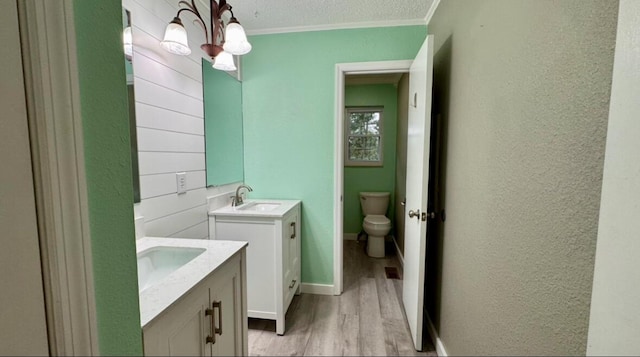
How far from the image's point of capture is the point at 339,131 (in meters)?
2.33

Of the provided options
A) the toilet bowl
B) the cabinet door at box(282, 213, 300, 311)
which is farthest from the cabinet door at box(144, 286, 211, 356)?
the toilet bowl

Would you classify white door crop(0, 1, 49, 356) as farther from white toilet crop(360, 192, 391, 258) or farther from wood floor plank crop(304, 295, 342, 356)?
white toilet crop(360, 192, 391, 258)

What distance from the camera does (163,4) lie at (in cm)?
148

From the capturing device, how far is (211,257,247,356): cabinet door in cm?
103

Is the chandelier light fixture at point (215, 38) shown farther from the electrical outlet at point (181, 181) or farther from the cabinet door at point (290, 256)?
the cabinet door at point (290, 256)

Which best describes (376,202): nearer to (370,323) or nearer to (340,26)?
(370,323)

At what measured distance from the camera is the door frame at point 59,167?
377 mm

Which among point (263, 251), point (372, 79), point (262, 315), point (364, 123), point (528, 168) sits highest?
point (372, 79)

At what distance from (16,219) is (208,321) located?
76cm

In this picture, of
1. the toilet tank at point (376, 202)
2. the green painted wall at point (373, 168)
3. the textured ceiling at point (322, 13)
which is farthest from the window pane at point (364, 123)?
the textured ceiling at point (322, 13)

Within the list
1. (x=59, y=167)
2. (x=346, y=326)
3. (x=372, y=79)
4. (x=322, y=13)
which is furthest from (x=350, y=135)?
(x=59, y=167)

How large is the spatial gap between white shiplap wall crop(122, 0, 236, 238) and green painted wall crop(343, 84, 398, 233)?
248 cm

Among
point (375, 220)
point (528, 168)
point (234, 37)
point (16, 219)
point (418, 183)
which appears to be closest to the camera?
point (16, 219)

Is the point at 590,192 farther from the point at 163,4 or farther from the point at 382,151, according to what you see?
the point at 382,151
